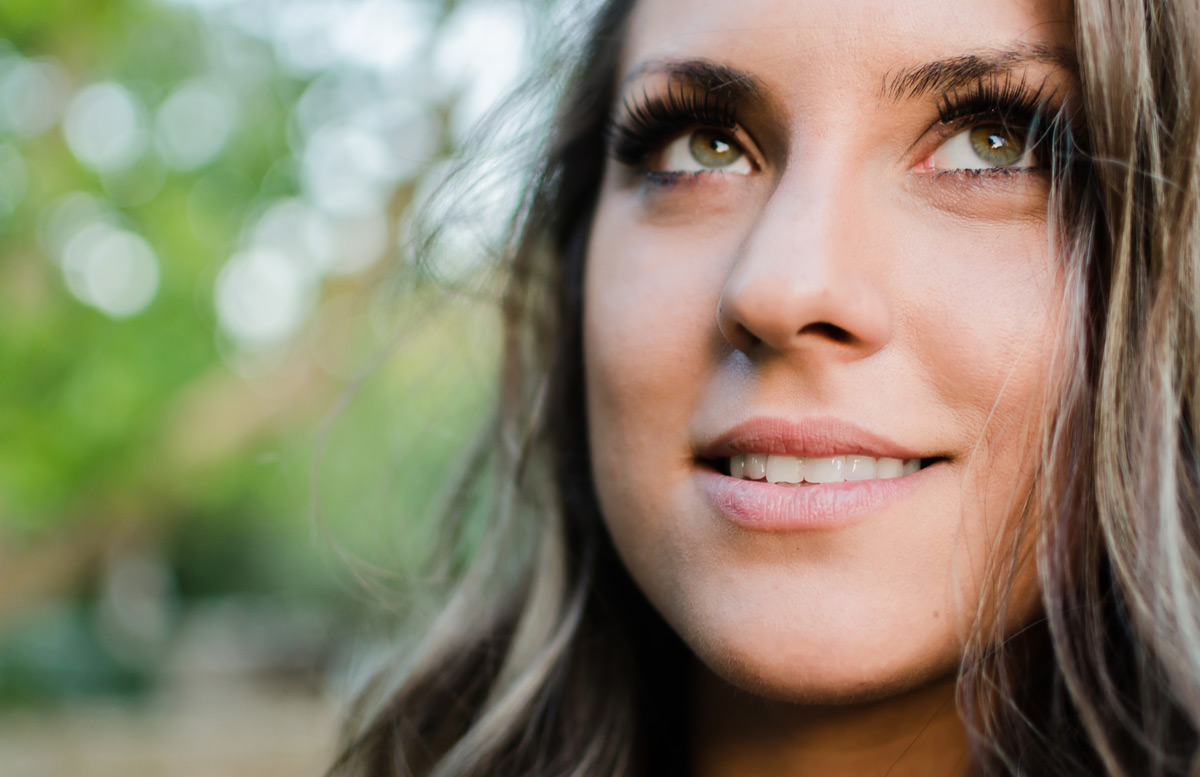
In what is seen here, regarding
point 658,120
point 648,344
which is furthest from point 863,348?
point 658,120

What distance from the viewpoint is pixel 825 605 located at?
1084mm

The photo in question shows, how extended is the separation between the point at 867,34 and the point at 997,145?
0.76ft

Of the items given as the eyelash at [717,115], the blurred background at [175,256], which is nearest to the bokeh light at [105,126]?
the blurred background at [175,256]

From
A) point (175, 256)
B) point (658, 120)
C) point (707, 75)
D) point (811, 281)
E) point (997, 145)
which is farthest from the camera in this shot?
point (175, 256)

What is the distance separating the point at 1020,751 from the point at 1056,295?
600mm

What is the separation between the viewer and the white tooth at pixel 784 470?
1.15 meters

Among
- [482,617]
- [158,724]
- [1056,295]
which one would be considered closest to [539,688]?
[482,617]

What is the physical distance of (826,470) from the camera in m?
1.13

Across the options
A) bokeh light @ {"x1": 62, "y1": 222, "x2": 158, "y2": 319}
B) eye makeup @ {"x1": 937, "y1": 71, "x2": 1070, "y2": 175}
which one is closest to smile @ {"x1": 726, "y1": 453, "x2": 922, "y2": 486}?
eye makeup @ {"x1": 937, "y1": 71, "x2": 1070, "y2": 175}

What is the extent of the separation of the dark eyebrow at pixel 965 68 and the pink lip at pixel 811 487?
437mm

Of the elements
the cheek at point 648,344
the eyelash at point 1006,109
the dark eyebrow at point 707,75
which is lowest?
the cheek at point 648,344

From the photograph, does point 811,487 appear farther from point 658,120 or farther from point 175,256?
point 175,256

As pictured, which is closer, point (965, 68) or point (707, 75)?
point (965, 68)

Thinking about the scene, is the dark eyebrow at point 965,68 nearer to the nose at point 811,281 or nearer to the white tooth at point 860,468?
the nose at point 811,281
